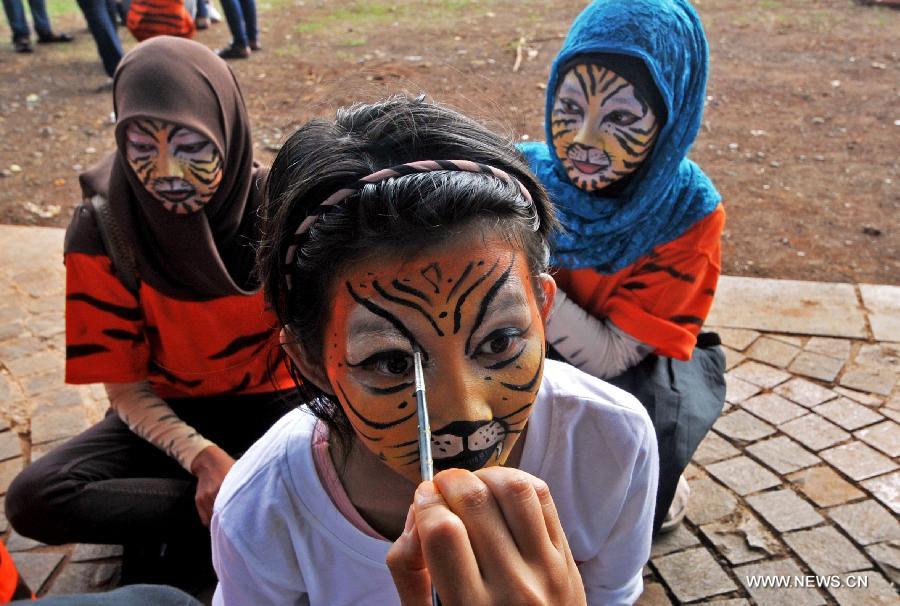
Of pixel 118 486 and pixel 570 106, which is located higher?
pixel 570 106

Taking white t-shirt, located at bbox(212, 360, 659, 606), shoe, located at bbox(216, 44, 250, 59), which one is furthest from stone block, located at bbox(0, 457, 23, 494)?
shoe, located at bbox(216, 44, 250, 59)

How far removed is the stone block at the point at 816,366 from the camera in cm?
366

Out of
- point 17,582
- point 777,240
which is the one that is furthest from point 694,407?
point 777,240

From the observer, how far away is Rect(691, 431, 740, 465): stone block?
325 cm

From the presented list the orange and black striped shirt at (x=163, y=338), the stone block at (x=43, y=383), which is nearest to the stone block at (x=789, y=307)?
the orange and black striped shirt at (x=163, y=338)

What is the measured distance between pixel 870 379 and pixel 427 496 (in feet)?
10.7

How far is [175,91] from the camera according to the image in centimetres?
258

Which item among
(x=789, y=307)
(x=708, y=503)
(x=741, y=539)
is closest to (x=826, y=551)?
(x=741, y=539)

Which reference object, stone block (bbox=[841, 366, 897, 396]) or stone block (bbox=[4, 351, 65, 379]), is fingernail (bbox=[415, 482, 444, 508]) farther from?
stone block (bbox=[4, 351, 65, 379])

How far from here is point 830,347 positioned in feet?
12.6

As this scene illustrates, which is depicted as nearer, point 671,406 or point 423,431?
point 423,431

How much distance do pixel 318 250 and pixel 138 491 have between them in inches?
68.0

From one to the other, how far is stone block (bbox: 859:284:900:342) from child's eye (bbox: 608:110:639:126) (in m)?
2.16

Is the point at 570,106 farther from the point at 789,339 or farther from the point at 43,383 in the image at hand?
the point at 43,383
